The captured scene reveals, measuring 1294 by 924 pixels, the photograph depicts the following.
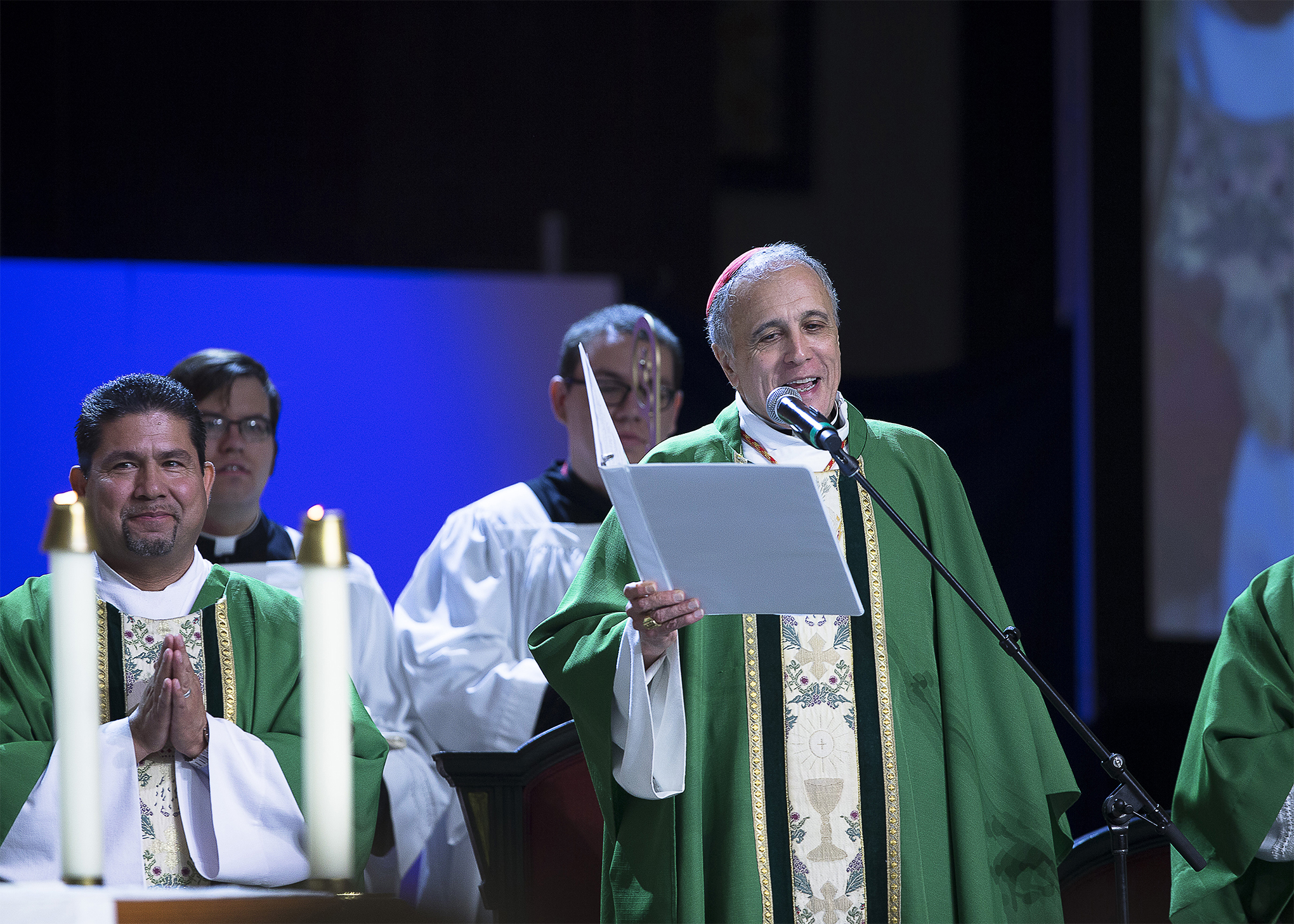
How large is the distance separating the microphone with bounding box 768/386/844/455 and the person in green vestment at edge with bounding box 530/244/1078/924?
0.24 m

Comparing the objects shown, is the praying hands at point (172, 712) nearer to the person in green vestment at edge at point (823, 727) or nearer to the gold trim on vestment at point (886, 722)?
the person in green vestment at edge at point (823, 727)

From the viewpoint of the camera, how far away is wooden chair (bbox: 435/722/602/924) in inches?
157

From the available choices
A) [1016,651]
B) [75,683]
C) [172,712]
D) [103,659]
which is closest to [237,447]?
[103,659]

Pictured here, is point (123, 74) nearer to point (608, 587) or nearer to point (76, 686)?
point (608, 587)

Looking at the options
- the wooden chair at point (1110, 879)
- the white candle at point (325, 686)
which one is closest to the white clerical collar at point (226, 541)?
the wooden chair at point (1110, 879)

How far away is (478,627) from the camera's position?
5.00m

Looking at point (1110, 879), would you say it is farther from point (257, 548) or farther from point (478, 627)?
point (257, 548)

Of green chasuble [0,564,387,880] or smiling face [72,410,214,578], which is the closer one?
green chasuble [0,564,387,880]

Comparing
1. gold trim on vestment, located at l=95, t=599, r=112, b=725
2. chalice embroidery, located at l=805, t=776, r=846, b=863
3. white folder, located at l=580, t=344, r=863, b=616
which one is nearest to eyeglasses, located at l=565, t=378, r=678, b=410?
gold trim on vestment, located at l=95, t=599, r=112, b=725

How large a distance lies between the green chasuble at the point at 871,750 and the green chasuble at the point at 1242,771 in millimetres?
333

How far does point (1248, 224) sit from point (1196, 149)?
1.30 feet

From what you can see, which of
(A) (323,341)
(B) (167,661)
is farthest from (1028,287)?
(B) (167,661)

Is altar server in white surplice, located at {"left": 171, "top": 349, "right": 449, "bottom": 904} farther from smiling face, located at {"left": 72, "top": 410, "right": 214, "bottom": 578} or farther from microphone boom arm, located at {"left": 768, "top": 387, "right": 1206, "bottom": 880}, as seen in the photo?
microphone boom arm, located at {"left": 768, "top": 387, "right": 1206, "bottom": 880}

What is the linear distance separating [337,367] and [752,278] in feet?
9.00
